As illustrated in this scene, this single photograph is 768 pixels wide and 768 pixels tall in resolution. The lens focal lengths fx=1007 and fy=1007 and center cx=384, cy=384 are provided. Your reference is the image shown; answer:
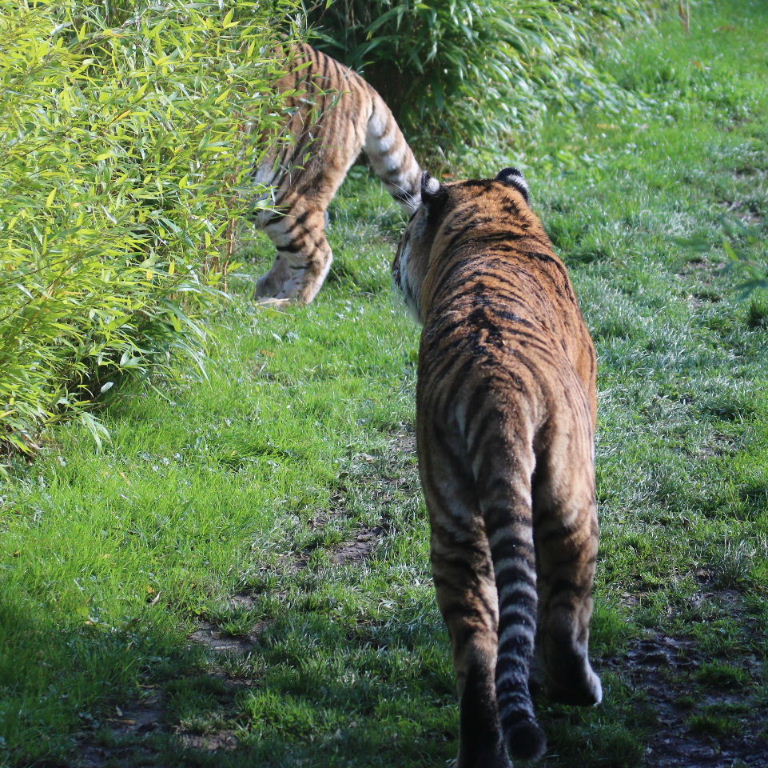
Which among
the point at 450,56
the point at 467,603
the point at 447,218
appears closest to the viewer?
the point at 467,603

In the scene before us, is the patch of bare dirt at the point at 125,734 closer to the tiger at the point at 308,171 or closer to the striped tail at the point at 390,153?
the tiger at the point at 308,171

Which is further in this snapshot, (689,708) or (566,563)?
(689,708)

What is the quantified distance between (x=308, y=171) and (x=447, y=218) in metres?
3.13

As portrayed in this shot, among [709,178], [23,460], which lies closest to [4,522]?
[23,460]

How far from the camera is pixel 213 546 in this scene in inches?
175

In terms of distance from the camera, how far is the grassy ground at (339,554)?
132 inches

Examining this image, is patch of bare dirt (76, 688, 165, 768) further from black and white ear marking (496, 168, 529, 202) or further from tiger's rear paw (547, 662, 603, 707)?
black and white ear marking (496, 168, 529, 202)

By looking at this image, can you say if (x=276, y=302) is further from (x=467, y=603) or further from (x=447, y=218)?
(x=467, y=603)

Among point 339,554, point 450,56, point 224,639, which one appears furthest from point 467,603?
point 450,56

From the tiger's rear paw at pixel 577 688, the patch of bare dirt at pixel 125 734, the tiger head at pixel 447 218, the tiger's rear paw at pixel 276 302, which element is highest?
the tiger head at pixel 447 218

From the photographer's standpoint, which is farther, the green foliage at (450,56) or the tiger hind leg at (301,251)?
the green foliage at (450,56)

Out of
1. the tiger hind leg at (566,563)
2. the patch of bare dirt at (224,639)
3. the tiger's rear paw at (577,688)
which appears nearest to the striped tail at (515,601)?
the tiger hind leg at (566,563)

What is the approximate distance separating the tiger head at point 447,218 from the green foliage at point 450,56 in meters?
4.11

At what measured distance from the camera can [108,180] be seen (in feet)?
14.8
